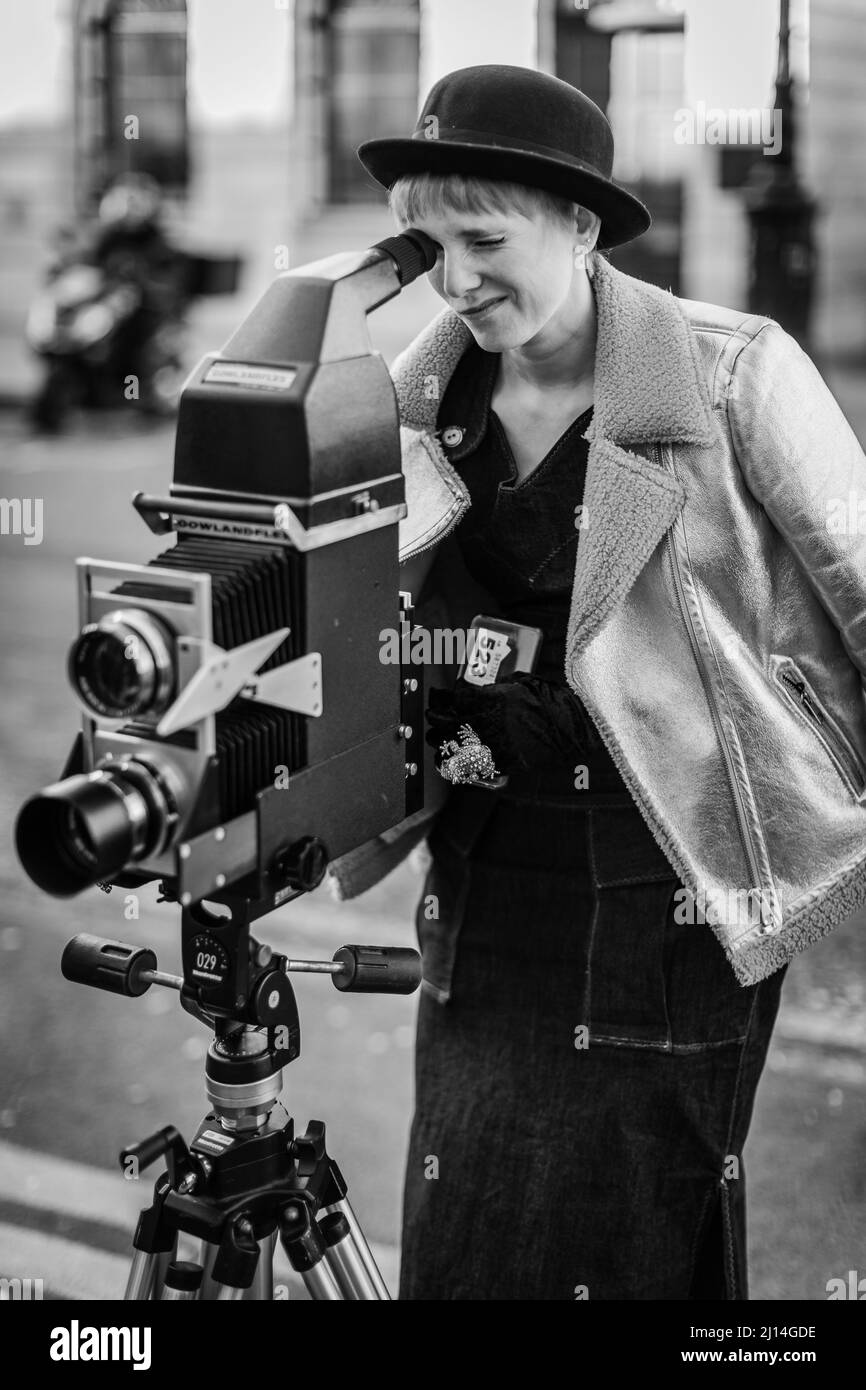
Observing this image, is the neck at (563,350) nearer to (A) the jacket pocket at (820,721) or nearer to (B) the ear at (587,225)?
(B) the ear at (587,225)

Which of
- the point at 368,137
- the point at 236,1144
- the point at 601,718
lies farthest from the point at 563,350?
the point at 368,137

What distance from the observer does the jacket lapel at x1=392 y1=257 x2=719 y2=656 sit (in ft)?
7.18

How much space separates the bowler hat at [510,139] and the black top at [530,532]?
0.35 meters

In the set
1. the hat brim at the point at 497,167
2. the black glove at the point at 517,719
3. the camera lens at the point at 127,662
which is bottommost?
the black glove at the point at 517,719

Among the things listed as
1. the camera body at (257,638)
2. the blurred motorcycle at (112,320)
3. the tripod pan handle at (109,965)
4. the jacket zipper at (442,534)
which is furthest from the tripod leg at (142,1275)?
the blurred motorcycle at (112,320)

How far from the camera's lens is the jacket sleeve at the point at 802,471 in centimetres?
219

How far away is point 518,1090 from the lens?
2.48 metres

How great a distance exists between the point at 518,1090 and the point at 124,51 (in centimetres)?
1539

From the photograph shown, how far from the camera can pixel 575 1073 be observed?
2445 mm

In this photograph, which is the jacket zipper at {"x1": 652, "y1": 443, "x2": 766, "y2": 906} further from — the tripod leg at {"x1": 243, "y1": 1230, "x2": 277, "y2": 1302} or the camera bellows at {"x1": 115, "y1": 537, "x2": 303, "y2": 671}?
the tripod leg at {"x1": 243, "y1": 1230, "x2": 277, "y2": 1302}

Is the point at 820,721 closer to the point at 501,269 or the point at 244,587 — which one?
the point at 501,269

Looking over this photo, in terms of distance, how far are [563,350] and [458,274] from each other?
0.27 metres

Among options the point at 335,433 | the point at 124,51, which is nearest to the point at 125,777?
the point at 335,433

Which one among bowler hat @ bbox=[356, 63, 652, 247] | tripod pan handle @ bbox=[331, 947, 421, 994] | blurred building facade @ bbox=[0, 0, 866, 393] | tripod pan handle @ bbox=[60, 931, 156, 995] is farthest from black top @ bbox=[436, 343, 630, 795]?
blurred building facade @ bbox=[0, 0, 866, 393]
